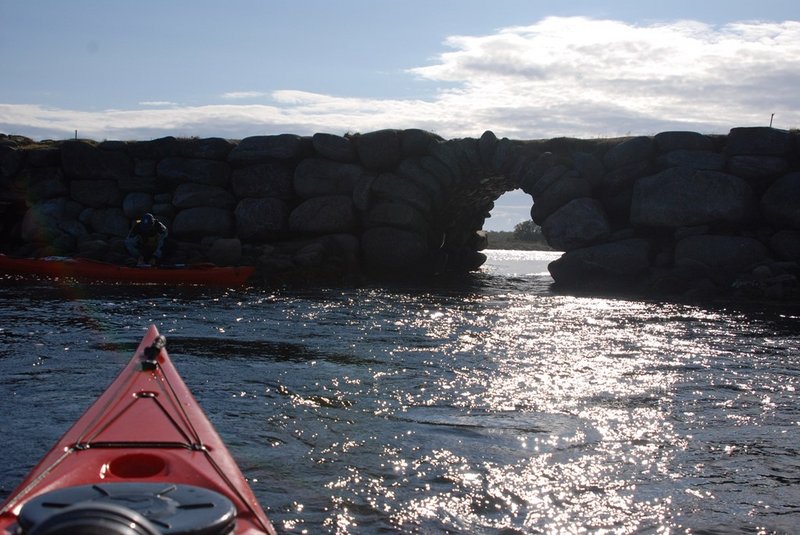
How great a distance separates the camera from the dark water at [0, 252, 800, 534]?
5.07 metres

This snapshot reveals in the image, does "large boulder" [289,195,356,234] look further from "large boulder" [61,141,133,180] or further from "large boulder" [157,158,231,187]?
"large boulder" [61,141,133,180]

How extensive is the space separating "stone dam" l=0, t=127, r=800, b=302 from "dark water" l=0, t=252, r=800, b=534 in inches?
164

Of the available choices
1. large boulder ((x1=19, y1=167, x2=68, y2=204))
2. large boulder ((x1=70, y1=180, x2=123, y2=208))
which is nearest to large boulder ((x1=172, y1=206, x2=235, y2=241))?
large boulder ((x1=70, y1=180, x2=123, y2=208))

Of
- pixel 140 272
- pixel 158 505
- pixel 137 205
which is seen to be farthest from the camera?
pixel 137 205

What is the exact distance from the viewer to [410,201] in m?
20.4

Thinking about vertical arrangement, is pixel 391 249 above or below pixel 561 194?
below

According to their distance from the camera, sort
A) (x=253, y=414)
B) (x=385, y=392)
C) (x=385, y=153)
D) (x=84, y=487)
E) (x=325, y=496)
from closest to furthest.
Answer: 1. (x=84, y=487)
2. (x=325, y=496)
3. (x=253, y=414)
4. (x=385, y=392)
5. (x=385, y=153)

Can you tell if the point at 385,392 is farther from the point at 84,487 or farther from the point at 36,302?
the point at 36,302

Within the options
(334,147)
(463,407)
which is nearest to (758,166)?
(334,147)

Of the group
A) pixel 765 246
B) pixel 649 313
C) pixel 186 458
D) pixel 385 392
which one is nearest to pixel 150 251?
pixel 649 313

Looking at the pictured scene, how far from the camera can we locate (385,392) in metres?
8.04

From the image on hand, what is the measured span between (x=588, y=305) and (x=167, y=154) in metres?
11.8

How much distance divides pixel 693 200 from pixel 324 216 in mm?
8382

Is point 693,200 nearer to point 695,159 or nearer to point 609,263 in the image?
point 695,159
